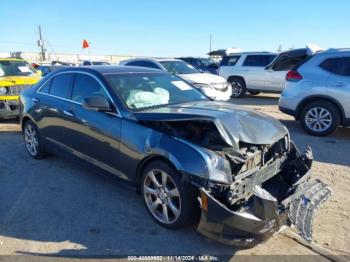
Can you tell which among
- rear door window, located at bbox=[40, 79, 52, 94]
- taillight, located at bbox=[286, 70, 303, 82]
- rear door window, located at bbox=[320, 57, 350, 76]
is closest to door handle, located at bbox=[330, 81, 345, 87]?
rear door window, located at bbox=[320, 57, 350, 76]

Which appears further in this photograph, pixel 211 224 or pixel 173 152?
pixel 173 152

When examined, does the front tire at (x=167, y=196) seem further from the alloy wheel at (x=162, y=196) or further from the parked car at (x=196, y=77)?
the parked car at (x=196, y=77)

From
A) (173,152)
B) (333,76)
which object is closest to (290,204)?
(173,152)

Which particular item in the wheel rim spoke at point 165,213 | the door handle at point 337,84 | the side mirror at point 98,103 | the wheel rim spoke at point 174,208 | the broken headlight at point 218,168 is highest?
the door handle at point 337,84

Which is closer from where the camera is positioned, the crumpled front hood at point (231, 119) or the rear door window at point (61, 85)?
the crumpled front hood at point (231, 119)

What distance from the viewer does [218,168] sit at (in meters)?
3.15

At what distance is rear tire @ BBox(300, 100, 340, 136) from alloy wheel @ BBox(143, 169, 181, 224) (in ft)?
16.4

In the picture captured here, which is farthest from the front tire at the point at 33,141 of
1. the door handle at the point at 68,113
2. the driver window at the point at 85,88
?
the driver window at the point at 85,88

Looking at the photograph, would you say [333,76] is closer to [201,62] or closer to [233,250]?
[233,250]

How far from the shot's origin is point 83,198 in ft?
14.4

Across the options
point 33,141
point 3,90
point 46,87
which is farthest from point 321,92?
point 3,90

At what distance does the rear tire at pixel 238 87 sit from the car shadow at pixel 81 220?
10418 mm

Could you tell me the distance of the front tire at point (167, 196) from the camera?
331 cm

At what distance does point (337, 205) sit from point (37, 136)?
15.1 ft
